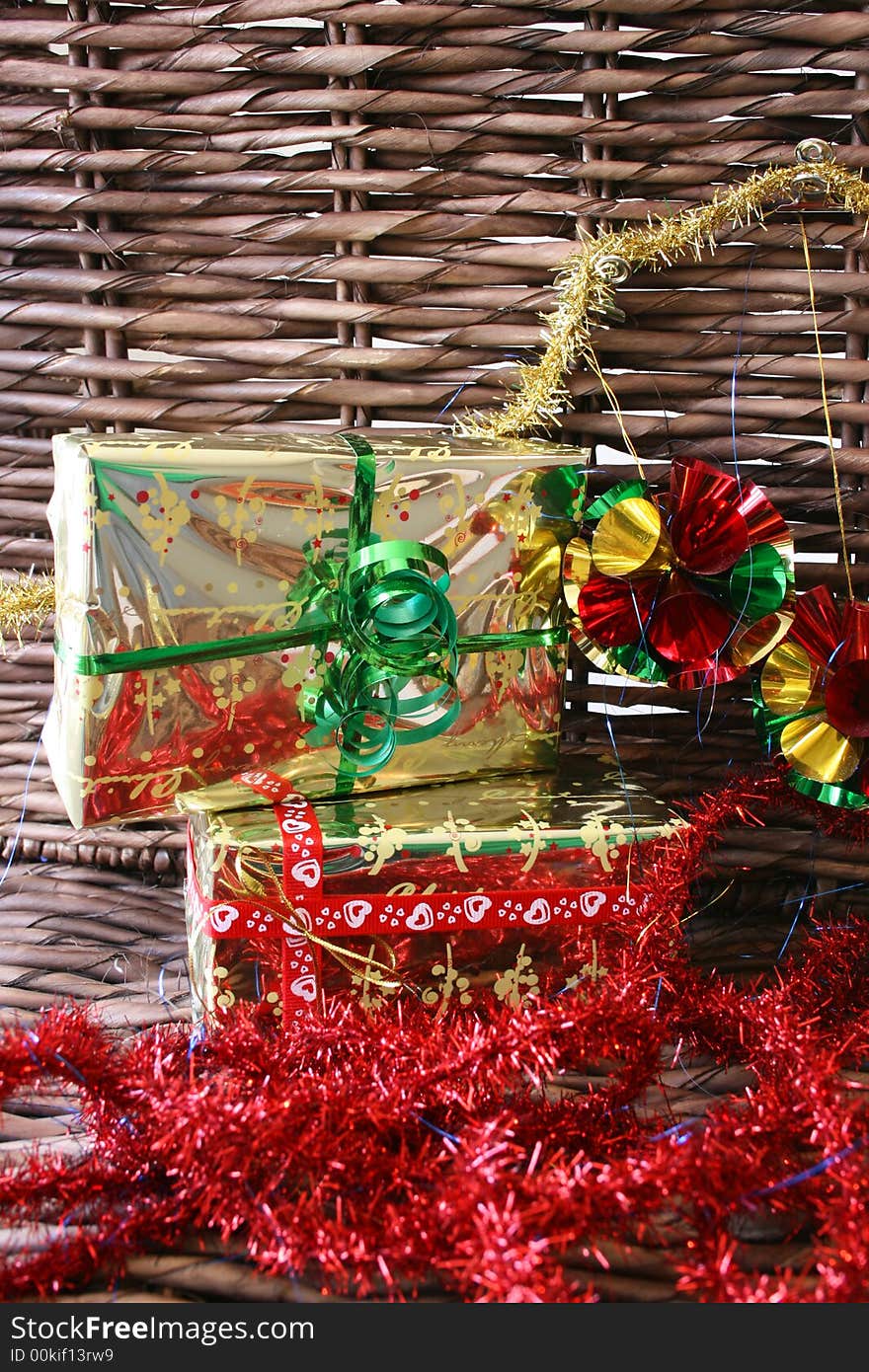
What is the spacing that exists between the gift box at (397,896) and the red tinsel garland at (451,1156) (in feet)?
0.11

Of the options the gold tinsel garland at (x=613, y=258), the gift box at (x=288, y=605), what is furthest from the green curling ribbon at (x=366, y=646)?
the gold tinsel garland at (x=613, y=258)

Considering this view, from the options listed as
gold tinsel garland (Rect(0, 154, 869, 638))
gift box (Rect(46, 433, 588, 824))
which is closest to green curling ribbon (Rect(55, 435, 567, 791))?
gift box (Rect(46, 433, 588, 824))

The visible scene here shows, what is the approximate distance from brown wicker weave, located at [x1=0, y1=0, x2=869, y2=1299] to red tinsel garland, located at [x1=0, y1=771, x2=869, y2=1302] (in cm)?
18

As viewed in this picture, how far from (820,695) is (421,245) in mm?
389

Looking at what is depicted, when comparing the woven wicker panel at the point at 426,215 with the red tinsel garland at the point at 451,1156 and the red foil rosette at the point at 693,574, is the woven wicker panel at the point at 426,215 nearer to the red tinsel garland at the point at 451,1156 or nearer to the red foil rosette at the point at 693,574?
the red foil rosette at the point at 693,574

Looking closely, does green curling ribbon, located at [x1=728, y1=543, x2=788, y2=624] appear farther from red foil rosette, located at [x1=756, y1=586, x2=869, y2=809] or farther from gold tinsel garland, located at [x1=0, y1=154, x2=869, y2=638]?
gold tinsel garland, located at [x1=0, y1=154, x2=869, y2=638]

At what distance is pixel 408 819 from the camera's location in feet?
2.03

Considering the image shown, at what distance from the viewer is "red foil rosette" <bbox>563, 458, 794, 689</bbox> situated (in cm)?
63

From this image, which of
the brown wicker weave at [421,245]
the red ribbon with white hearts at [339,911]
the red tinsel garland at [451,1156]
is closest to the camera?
the red tinsel garland at [451,1156]

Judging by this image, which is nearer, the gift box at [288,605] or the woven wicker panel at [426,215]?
the gift box at [288,605]

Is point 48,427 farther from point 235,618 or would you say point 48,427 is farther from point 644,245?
point 644,245

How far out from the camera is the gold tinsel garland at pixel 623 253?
0.68 m

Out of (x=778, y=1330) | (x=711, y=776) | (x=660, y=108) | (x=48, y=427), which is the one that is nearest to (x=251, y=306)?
(x=48, y=427)

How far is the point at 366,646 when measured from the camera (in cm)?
62
